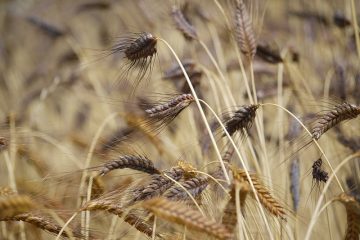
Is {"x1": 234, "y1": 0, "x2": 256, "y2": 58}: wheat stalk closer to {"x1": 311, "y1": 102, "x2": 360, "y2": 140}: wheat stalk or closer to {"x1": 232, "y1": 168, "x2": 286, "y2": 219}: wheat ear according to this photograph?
{"x1": 311, "y1": 102, "x2": 360, "y2": 140}: wheat stalk

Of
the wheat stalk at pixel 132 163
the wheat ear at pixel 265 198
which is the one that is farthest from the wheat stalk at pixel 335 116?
the wheat stalk at pixel 132 163

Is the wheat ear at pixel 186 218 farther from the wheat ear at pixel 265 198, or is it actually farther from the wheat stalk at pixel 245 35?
the wheat stalk at pixel 245 35

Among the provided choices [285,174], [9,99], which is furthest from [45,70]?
[285,174]

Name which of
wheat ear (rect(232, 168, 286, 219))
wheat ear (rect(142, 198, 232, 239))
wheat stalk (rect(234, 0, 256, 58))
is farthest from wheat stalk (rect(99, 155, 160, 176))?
wheat stalk (rect(234, 0, 256, 58))

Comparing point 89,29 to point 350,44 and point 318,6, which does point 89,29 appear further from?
point 350,44

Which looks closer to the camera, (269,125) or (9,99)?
(269,125)

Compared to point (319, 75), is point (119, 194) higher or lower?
lower

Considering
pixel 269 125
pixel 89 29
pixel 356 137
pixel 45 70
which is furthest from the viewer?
pixel 89 29

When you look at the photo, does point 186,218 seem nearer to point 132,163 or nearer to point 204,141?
point 132,163

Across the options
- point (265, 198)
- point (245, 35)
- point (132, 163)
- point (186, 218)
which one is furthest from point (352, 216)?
point (245, 35)
